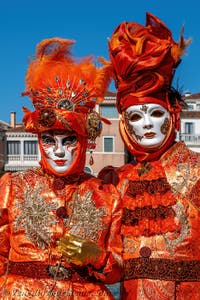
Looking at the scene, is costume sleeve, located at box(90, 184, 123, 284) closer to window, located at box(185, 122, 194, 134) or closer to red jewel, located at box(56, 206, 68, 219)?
red jewel, located at box(56, 206, 68, 219)

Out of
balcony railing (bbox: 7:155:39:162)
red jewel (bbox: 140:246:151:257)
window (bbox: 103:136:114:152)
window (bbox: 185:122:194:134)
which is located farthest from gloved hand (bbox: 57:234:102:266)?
balcony railing (bbox: 7:155:39:162)

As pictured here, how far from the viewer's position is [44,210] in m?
4.06

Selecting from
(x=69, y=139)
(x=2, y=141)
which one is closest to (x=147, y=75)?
(x=69, y=139)

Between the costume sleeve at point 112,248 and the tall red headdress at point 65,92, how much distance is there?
29cm

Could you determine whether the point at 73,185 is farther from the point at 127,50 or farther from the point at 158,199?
the point at 127,50

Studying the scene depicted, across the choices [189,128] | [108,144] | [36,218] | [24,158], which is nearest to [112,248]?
[36,218]

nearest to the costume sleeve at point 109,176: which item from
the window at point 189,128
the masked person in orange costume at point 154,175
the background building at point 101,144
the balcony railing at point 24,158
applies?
the masked person in orange costume at point 154,175

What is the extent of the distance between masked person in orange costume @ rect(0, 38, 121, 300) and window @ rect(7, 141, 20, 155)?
96.5ft

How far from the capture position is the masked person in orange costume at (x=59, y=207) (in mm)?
3932

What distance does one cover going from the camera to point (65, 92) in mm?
4203

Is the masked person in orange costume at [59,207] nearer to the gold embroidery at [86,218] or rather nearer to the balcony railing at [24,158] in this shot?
the gold embroidery at [86,218]

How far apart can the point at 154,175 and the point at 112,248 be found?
72 cm

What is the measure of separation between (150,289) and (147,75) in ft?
4.86

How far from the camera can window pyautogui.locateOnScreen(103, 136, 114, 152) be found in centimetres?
3045
